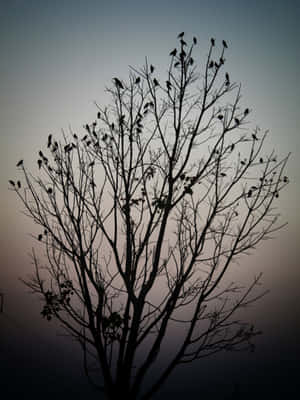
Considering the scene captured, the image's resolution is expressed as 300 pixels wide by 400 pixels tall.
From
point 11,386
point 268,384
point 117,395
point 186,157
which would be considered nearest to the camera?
point 117,395

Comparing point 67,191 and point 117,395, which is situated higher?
point 67,191

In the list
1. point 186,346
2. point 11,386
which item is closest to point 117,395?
point 186,346

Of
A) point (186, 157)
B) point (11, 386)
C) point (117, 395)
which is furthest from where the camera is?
point (11, 386)

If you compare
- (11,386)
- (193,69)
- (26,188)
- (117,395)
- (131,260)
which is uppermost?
(193,69)

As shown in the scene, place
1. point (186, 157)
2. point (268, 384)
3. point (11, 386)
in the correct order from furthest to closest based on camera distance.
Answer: point (268, 384) → point (11, 386) → point (186, 157)

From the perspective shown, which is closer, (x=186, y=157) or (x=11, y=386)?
(x=186, y=157)

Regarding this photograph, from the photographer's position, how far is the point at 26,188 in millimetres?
4785

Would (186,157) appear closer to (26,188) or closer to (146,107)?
(146,107)

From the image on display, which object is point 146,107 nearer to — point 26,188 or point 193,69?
point 193,69

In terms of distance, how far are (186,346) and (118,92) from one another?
3.87 m

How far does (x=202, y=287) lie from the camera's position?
475 cm

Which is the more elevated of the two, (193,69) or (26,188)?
(193,69)

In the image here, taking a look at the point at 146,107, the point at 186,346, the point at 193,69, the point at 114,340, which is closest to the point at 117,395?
the point at 114,340

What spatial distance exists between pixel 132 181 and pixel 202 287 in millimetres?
1882
